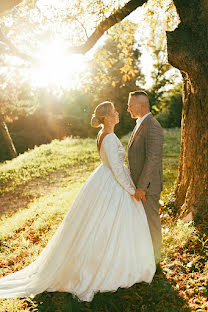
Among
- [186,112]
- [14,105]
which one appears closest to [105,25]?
[186,112]

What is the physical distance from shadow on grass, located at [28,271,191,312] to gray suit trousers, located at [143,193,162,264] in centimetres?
57

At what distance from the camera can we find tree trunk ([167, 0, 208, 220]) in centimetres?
459

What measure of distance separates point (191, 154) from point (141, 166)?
1576 millimetres

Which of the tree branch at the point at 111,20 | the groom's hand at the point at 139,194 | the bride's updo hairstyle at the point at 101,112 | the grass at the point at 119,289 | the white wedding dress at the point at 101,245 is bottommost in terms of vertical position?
the grass at the point at 119,289

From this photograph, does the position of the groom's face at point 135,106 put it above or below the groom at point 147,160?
above

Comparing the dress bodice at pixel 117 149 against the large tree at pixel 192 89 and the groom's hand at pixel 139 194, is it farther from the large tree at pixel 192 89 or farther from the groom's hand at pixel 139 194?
the large tree at pixel 192 89

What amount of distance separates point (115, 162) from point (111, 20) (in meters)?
3.28

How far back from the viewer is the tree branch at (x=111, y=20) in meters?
5.26

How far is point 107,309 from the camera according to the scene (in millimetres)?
3330

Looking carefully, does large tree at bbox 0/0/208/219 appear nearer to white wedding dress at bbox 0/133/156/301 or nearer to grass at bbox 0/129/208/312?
grass at bbox 0/129/208/312

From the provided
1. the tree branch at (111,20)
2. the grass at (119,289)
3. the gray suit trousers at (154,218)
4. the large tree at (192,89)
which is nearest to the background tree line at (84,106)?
the grass at (119,289)

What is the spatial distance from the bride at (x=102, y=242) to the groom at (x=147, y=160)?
243 millimetres

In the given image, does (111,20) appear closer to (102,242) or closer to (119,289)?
(102,242)

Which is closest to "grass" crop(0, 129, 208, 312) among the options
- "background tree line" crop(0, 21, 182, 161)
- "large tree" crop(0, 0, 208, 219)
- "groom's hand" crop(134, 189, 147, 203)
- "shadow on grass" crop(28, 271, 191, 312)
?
"shadow on grass" crop(28, 271, 191, 312)
